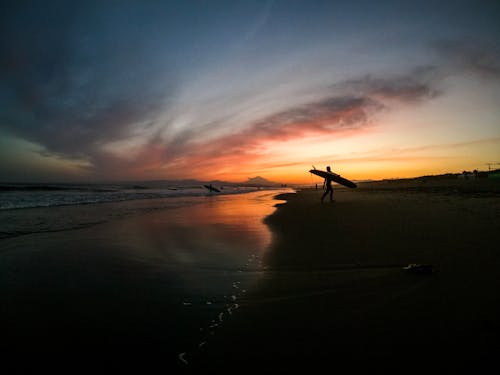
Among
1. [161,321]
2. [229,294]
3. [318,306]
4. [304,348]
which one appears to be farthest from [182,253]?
[304,348]

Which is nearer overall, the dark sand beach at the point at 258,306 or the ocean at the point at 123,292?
the dark sand beach at the point at 258,306

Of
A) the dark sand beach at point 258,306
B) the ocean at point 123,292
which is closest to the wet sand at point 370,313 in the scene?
the dark sand beach at point 258,306

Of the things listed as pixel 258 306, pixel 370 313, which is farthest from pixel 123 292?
pixel 370 313

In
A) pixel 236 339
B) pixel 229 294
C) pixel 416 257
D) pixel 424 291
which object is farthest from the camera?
pixel 416 257

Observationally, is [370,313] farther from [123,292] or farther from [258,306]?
[123,292]

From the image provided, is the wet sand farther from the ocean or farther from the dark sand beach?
the ocean

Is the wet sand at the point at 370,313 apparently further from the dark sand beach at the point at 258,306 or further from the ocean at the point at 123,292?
the ocean at the point at 123,292

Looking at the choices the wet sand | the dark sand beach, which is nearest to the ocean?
the dark sand beach

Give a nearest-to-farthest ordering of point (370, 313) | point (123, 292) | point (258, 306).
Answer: point (370, 313), point (258, 306), point (123, 292)

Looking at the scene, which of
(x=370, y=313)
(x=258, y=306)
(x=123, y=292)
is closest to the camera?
(x=370, y=313)

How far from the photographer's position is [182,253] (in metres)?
6.59

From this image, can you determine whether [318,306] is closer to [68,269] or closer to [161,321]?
[161,321]

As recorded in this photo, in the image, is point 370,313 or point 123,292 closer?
point 370,313

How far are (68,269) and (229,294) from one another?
149 inches
